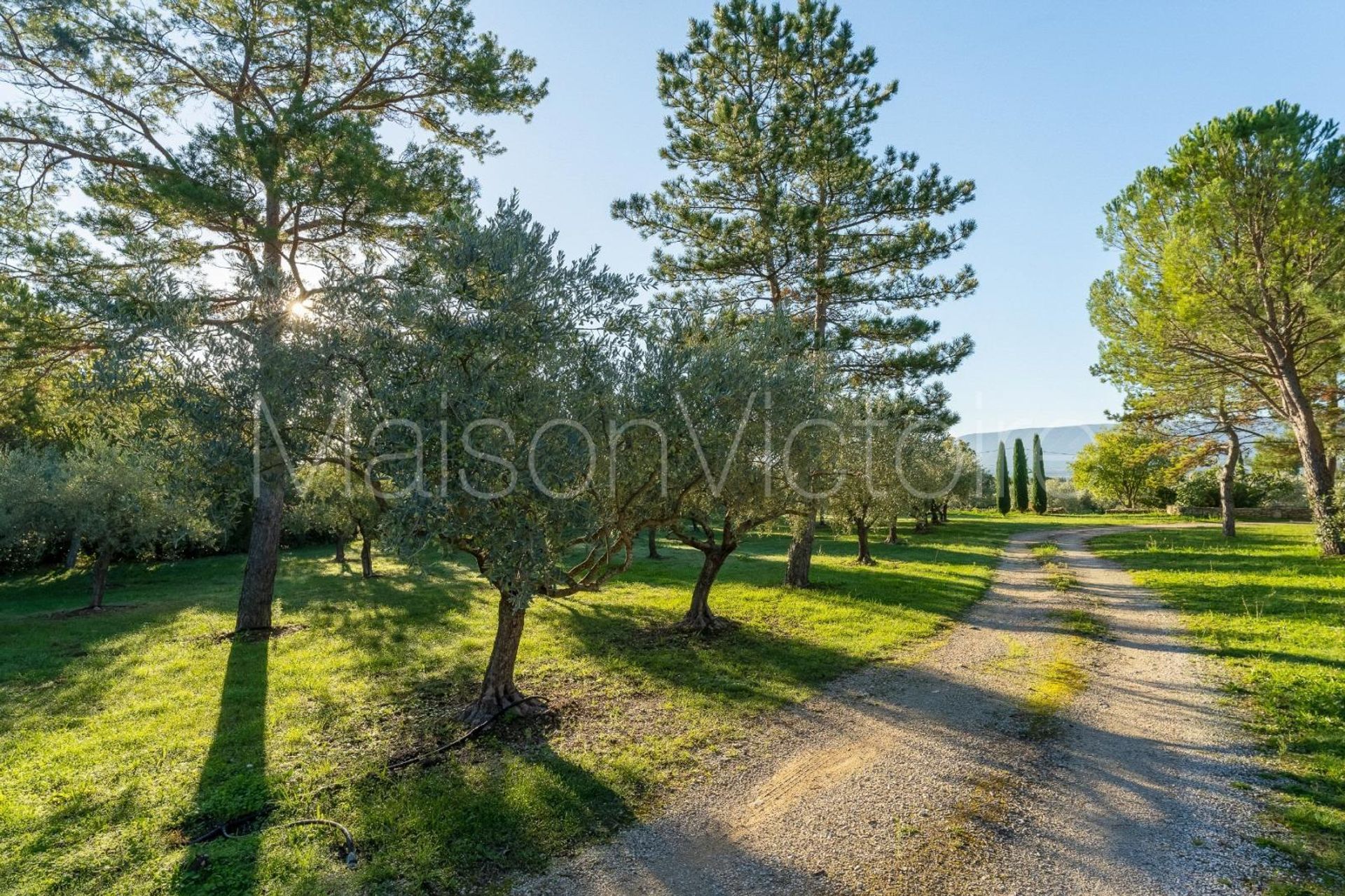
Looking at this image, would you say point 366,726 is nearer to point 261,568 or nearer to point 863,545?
point 261,568

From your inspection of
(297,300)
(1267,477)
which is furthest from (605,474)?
(1267,477)

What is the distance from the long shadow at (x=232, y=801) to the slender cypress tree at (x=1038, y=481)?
70873 millimetres

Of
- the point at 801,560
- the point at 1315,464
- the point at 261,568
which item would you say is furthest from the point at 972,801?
the point at 1315,464

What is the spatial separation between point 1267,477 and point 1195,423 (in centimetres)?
2877

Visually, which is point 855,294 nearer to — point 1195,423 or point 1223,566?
point 1223,566

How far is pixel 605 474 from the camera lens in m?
8.12

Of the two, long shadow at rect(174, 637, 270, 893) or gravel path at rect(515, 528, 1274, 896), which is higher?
gravel path at rect(515, 528, 1274, 896)

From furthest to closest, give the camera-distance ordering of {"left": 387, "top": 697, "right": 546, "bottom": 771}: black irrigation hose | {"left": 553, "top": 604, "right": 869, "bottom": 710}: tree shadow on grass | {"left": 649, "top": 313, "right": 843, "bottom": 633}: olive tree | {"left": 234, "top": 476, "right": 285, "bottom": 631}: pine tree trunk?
{"left": 234, "top": 476, "right": 285, "bottom": 631}: pine tree trunk, {"left": 553, "top": 604, "right": 869, "bottom": 710}: tree shadow on grass, {"left": 649, "top": 313, "right": 843, "bottom": 633}: olive tree, {"left": 387, "top": 697, "right": 546, "bottom": 771}: black irrigation hose

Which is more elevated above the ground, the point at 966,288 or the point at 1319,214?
the point at 1319,214

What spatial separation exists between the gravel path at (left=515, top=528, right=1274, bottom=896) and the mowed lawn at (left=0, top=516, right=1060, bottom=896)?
28.0 inches

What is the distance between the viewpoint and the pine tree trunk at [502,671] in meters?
8.97

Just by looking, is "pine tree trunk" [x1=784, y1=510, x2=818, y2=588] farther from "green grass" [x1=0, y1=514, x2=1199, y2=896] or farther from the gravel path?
the gravel path

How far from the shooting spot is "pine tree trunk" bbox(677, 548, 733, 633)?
14016mm

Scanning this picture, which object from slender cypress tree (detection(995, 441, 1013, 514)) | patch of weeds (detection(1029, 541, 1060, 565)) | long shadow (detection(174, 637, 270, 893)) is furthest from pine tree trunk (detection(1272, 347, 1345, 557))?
slender cypress tree (detection(995, 441, 1013, 514))
